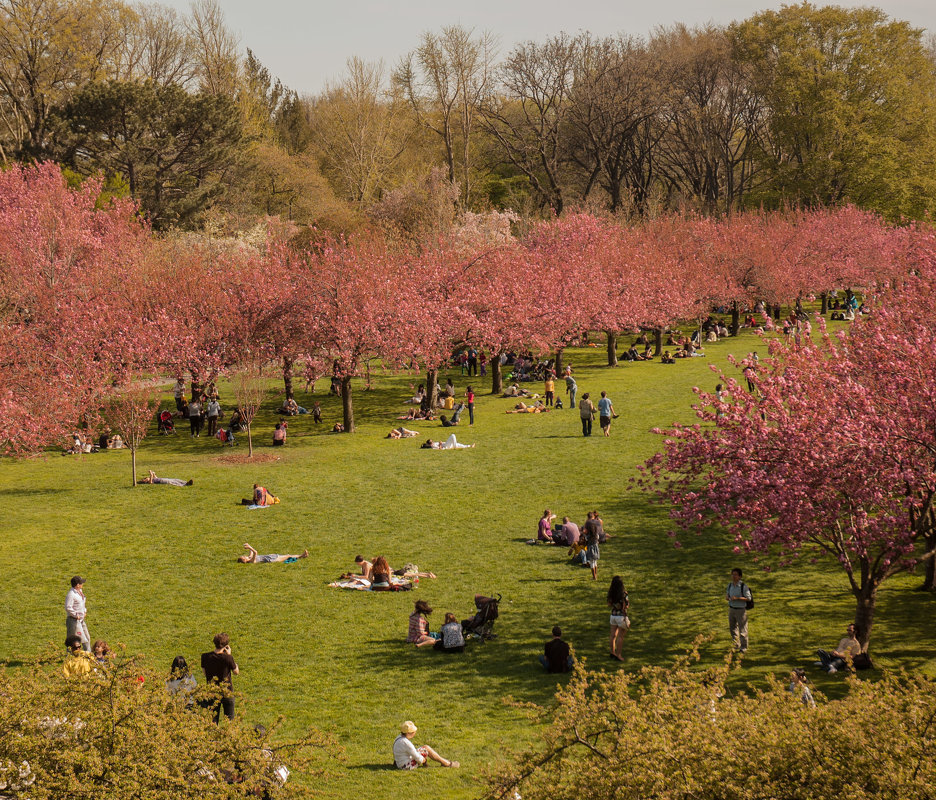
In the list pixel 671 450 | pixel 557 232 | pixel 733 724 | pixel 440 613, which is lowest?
pixel 440 613

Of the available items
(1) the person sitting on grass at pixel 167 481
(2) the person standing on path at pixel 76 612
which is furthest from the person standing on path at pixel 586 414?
(2) the person standing on path at pixel 76 612

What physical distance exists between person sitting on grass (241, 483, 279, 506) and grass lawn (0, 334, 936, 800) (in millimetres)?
394

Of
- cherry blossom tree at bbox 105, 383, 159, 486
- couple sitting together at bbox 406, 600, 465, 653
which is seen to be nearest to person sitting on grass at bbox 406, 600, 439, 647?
couple sitting together at bbox 406, 600, 465, 653

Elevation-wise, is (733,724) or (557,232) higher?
(557,232)

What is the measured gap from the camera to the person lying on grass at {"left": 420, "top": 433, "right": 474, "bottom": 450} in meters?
36.2

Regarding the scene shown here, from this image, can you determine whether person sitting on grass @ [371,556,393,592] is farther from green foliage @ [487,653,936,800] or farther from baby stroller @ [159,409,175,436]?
baby stroller @ [159,409,175,436]

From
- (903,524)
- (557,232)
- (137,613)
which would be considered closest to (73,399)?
(137,613)

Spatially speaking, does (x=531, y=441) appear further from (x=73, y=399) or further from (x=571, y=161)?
(x=571, y=161)

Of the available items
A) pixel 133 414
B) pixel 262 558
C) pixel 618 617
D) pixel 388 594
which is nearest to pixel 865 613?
pixel 618 617

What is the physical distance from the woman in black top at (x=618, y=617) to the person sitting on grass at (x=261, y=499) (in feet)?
45.6

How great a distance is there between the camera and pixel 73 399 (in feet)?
103

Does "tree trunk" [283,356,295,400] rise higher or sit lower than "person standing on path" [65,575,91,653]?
higher

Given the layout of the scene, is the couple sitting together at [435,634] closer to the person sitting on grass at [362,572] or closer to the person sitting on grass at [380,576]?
the person sitting on grass at [380,576]

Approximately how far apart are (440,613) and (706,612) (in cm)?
558
